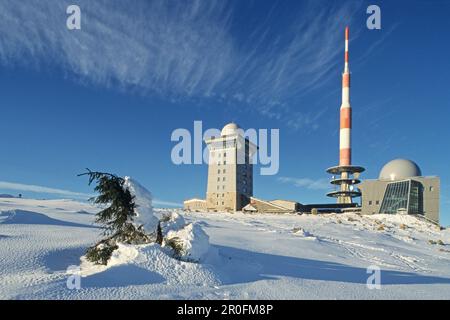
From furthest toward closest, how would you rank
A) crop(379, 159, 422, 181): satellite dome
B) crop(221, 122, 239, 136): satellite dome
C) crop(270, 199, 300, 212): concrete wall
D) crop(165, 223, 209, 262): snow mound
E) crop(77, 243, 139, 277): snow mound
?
crop(221, 122, 239, 136): satellite dome
crop(270, 199, 300, 212): concrete wall
crop(379, 159, 422, 181): satellite dome
crop(165, 223, 209, 262): snow mound
crop(77, 243, 139, 277): snow mound

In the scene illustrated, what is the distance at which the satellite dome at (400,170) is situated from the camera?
5312cm

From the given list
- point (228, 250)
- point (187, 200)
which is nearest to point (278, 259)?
point (228, 250)

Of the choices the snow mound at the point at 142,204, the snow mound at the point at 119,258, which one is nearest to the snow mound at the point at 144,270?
the snow mound at the point at 119,258

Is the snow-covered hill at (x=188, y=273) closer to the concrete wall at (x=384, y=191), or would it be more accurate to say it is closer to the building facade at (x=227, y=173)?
the concrete wall at (x=384, y=191)

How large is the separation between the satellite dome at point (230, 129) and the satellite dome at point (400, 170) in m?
31.6

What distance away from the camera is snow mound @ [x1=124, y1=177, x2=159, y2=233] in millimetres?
8477

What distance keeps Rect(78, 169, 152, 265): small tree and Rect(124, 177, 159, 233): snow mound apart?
11cm

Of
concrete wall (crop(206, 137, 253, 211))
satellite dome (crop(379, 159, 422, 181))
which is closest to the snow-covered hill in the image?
satellite dome (crop(379, 159, 422, 181))

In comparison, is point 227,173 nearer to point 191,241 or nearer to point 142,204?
point 142,204

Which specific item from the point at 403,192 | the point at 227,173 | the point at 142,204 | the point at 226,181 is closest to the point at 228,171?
the point at 227,173

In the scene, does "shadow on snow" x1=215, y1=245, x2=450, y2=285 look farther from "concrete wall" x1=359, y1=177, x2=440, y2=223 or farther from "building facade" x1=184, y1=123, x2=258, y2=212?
"building facade" x1=184, y1=123, x2=258, y2=212

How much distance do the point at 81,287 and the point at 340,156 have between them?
6616 cm

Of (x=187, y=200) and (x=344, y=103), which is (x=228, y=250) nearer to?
(x=344, y=103)
